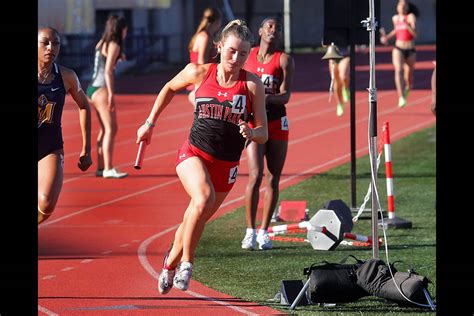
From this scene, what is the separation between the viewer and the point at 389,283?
967 cm

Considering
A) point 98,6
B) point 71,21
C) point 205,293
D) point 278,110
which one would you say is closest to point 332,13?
point 278,110

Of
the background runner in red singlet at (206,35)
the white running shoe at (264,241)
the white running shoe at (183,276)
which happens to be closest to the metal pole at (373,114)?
the white running shoe at (183,276)

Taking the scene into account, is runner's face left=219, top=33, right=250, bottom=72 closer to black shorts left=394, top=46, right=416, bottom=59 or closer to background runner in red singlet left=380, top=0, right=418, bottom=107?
background runner in red singlet left=380, top=0, right=418, bottom=107

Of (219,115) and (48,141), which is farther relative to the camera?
(48,141)

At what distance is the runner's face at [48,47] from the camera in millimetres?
9932

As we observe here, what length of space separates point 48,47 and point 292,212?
17.3ft

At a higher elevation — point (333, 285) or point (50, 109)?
point (50, 109)

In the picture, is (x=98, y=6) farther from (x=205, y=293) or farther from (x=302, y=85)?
(x=205, y=293)

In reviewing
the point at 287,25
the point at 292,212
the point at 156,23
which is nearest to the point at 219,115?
Answer: the point at 292,212

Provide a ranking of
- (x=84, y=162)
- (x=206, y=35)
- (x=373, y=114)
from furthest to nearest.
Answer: (x=206, y=35)
(x=84, y=162)
(x=373, y=114)

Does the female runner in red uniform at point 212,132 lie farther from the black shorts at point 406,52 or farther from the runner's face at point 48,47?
the black shorts at point 406,52

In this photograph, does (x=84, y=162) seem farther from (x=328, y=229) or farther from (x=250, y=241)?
(x=328, y=229)

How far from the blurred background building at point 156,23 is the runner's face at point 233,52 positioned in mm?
14579

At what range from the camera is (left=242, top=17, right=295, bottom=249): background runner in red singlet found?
1245 cm
